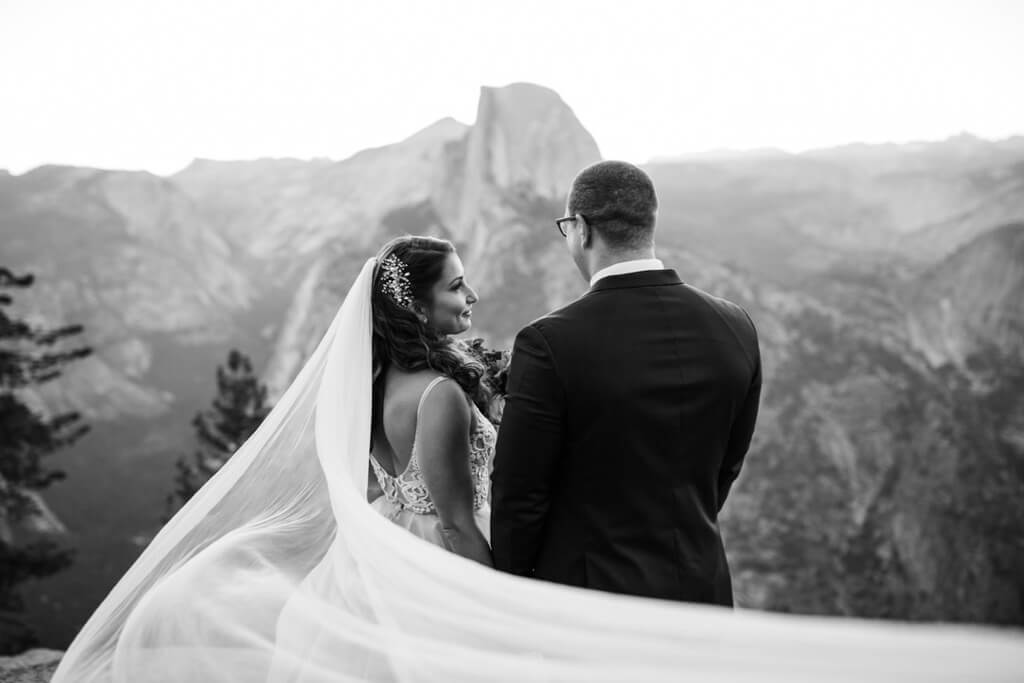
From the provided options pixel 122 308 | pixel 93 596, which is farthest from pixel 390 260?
Answer: pixel 122 308

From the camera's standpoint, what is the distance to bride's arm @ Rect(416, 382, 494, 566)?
2607 millimetres

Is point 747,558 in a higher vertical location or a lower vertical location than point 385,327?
lower

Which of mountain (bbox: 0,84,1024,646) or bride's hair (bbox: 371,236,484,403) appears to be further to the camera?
mountain (bbox: 0,84,1024,646)

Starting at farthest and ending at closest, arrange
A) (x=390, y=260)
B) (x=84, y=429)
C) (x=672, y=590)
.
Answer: (x=84, y=429) → (x=390, y=260) → (x=672, y=590)

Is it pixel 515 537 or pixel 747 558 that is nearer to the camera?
pixel 515 537

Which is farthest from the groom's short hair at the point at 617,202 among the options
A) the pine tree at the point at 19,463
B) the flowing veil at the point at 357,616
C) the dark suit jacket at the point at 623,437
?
the pine tree at the point at 19,463

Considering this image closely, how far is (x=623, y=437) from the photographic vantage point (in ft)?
6.76

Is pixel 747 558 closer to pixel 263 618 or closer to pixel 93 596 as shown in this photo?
pixel 93 596

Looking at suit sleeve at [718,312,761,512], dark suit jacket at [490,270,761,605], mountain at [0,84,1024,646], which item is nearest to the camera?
dark suit jacket at [490,270,761,605]

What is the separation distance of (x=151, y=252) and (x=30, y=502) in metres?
54.9

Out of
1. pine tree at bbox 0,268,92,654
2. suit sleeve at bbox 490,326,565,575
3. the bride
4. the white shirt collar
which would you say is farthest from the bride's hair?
pine tree at bbox 0,268,92,654

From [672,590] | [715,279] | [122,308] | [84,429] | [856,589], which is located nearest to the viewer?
[672,590]

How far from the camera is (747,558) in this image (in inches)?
1283

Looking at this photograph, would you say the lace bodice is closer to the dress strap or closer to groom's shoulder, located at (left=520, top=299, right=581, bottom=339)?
the dress strap
